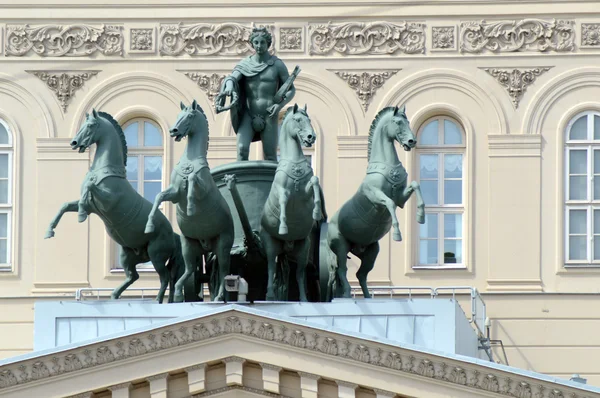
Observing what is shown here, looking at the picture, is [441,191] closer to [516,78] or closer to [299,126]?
[516,78]

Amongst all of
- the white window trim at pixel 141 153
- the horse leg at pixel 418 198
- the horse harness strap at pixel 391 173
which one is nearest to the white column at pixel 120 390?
the horse leg at pixel 418 198

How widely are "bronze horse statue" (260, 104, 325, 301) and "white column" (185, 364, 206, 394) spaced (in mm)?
3601

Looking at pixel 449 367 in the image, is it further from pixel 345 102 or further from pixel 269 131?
pixel 345 102

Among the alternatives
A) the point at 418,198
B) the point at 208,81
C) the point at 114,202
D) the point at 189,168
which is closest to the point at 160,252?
the point at 114,202

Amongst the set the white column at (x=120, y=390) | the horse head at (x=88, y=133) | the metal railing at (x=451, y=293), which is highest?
the horse head at (x=88, y=133)

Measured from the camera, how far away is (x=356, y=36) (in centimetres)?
5088

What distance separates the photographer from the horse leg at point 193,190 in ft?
122

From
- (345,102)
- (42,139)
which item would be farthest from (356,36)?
(42,139)

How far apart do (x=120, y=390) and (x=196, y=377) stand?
960 millimetres

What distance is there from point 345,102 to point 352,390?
57.3 feet

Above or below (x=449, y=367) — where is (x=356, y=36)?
above

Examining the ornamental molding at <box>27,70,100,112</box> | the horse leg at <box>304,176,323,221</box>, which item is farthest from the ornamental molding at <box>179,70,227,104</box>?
the horse leg at <box>304,176,323,221</box>

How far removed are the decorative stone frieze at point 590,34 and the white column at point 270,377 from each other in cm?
1823

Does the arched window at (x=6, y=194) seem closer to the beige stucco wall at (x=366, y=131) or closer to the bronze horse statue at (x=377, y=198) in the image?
the beige stucco wall at (x=366, y=131)
